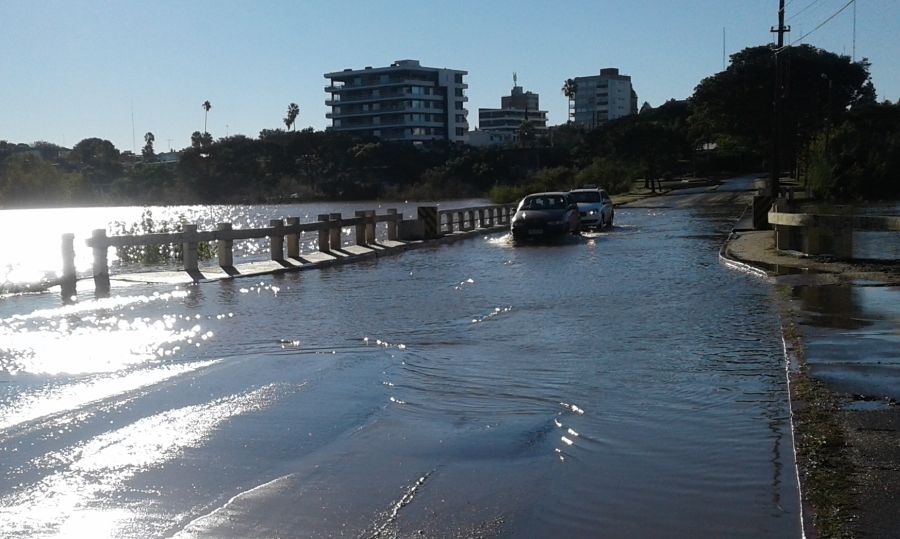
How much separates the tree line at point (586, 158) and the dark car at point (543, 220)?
1035cm

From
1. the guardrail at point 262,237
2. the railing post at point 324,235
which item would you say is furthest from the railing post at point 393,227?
the railing post at point 324,235

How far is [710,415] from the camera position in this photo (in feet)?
28.2

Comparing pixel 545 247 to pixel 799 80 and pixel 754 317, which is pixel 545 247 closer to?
pixel 754 317

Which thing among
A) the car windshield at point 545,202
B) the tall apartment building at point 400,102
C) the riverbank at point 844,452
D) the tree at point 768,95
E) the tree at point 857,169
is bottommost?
the riverbank at point 844,452

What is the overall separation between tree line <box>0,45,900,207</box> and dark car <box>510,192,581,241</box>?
1035cm

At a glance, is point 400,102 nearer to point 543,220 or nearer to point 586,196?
point 586,196

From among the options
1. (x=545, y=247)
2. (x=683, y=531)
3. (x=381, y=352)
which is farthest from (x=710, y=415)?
(x=545, y=247)

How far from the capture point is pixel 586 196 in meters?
42.7

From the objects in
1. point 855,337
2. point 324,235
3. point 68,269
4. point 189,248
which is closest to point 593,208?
point 324,235

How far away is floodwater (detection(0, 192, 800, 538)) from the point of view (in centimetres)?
620

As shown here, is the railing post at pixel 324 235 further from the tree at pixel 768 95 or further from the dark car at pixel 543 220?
the tree at pixel 768 95

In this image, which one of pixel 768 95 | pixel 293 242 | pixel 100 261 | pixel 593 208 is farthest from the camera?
pixel 768 95

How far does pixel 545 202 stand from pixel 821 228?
Result: 15791 mm

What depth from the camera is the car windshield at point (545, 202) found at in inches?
1391
